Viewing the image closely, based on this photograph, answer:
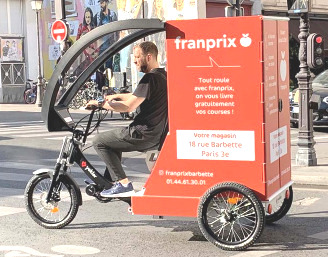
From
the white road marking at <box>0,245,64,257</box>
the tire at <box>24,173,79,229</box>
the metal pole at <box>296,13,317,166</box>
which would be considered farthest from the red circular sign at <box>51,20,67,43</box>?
the white road marking at <box>0,245,64,257</box>

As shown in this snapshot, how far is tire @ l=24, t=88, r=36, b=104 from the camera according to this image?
33250 mm

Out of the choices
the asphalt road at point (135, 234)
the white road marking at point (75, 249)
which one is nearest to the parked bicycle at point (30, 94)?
the asphalt road at point (135, 234)

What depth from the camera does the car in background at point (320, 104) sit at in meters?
17.2

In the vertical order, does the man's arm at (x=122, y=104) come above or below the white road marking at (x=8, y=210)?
above

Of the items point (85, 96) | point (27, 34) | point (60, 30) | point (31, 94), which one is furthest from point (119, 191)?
point (27, 34)

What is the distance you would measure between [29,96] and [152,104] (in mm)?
27381

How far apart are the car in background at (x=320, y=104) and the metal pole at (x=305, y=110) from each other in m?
5.78

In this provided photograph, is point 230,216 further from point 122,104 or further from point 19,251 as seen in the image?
point 19,251

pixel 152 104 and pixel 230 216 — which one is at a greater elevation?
pixel 152 104

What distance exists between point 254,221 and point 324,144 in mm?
8414

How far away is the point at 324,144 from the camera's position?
46.5 ft

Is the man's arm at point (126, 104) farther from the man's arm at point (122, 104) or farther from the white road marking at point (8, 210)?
the white road marking at point (8, 210)

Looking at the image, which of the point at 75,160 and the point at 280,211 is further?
the point at 280,211

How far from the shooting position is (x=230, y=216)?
6227 mm
